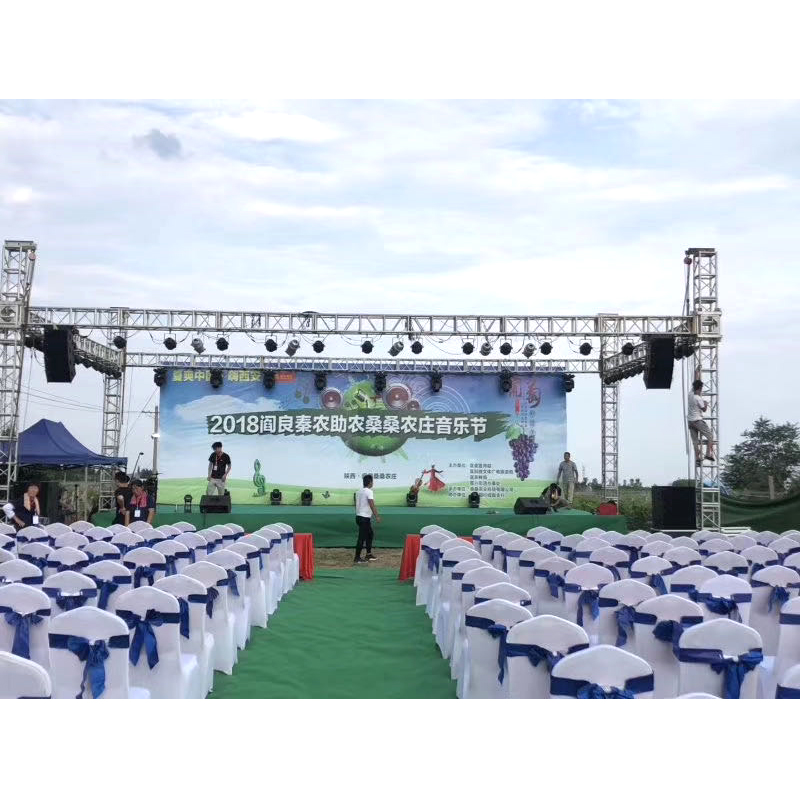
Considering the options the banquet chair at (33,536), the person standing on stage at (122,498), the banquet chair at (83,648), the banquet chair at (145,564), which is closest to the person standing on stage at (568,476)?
the person standing on stage at (122,498)

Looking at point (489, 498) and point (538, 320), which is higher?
point (538, 320)

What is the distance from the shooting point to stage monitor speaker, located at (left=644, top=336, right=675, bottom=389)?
1125cm

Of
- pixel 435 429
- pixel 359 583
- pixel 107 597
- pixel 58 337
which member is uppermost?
pixel 58 337

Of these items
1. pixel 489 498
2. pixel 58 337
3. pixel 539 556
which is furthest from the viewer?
pixel 489 498

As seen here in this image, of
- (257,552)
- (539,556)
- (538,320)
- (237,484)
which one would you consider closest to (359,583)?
(257,552)

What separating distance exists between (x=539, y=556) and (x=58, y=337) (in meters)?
8.39

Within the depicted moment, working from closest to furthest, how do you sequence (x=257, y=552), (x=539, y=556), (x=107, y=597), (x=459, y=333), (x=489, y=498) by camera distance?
(x=107, y=597) → (x=539, y=556) → (x=257, y=552) → (x=459, y=333) → (x=489, y=498)

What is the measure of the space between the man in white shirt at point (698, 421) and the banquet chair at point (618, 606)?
7.35 meters

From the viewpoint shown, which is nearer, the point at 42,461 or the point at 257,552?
the point at 257,552

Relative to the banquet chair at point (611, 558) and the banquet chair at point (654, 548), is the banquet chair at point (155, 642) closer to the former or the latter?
the banquet chair at point (611, 558)

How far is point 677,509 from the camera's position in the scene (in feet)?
35.6

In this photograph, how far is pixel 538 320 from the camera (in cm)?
1198

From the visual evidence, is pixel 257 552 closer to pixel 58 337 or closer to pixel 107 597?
pixel 107 597

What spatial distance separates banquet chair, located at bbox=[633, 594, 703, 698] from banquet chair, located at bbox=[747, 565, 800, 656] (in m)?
1.41
